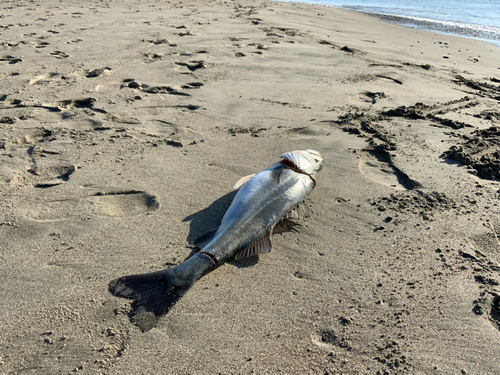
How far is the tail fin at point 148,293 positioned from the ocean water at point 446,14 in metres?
14.6

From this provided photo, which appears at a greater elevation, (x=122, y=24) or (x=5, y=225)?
(x=122, y=24)

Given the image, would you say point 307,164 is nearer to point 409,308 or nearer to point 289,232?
point 289,232

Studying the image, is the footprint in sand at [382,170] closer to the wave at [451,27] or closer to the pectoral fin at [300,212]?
the pectoral fin at [300,212]

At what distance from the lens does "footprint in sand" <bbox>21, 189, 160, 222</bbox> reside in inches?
131

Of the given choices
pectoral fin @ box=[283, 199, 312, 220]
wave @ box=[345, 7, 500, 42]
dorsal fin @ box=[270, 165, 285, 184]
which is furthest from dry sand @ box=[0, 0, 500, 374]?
wave @ box=[345, 7, 500, 42]

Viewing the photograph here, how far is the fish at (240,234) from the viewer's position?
2.56m

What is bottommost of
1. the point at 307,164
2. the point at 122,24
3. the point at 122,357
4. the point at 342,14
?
the point at 122,357

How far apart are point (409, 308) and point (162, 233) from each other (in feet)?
7.04

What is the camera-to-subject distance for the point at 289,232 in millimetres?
3432

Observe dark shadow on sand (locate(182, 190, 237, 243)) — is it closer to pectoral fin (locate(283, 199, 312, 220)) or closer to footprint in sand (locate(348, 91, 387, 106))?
pectoral fin (locate(283, 199, 312, 220))

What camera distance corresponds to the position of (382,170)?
175 inches

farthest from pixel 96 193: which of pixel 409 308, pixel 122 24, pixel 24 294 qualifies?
pixel 122 24

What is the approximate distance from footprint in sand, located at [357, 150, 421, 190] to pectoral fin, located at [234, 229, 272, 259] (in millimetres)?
1832

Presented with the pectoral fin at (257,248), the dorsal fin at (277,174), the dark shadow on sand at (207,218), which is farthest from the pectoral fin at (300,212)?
the dark shadow on sand at (207,218)
